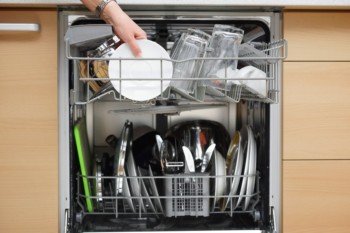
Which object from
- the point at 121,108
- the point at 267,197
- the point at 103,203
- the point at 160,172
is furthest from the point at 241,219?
the point at 121,108

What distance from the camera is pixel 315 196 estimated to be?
137 centimetres

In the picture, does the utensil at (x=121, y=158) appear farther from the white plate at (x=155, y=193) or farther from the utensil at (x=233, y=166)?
the utensil at (x=233, y=166)

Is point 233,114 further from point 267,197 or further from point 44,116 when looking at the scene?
point 44,116

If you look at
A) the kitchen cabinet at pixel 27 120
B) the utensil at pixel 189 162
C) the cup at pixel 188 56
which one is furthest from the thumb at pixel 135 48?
the utensil at pixel 189 162

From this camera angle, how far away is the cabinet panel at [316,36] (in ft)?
4.43

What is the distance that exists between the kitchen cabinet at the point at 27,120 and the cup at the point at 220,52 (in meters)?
0.38

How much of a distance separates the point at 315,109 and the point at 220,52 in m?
0.29

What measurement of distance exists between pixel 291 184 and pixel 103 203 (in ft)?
1.65

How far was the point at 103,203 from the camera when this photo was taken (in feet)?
4.80

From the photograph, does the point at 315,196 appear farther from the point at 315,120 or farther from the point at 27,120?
the point at 27,120

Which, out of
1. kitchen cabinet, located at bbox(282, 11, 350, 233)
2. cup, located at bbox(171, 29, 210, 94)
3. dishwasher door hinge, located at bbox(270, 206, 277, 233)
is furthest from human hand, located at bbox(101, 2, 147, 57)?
dishwasher door hinge, located at bbox(270, 206, 277, 233)

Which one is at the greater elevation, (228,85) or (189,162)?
(228,85)

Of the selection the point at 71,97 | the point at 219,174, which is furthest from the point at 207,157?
the point at 71,97

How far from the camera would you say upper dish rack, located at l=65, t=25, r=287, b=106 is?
119 centimetres
